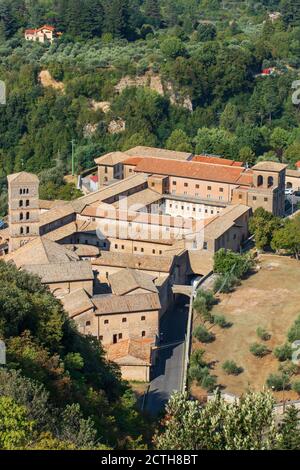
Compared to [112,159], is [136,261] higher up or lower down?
lower down

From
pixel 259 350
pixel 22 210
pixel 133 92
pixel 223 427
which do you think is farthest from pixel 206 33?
pixel 223 427

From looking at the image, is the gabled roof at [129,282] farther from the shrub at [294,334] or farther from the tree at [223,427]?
the tree at [223,427]

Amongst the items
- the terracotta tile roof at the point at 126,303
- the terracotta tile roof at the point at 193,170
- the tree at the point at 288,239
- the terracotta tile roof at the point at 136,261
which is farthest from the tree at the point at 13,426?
the terracotta tile roof at the point at 193,170

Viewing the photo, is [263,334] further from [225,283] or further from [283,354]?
[225,283]

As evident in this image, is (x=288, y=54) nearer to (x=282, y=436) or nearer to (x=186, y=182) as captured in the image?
(x=186, y=182)

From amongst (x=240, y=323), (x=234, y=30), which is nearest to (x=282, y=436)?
(x=240, y=323)

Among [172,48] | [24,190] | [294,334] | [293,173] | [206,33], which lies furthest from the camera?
[206,33]

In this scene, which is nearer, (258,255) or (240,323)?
(240,323)
